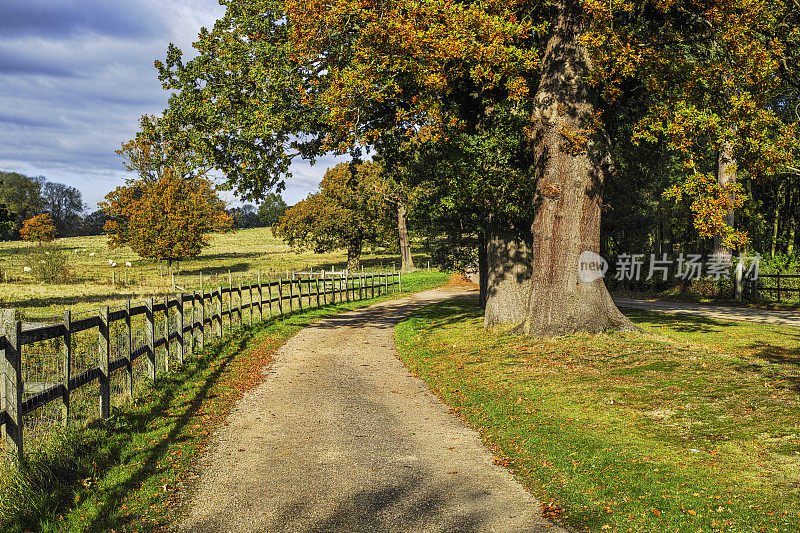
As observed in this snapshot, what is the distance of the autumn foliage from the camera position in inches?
2046

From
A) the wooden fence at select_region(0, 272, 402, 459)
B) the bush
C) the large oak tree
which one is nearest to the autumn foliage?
the bush

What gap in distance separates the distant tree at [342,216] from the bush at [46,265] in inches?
974

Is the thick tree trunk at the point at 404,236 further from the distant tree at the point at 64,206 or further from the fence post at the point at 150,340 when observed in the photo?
the distant tree at the point at 64,206

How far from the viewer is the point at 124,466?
6.87m

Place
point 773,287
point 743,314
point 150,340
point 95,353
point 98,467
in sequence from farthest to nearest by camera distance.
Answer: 1. point 773,287
2. point 743,314
3. point 150,340
4. point 95,353
5. point 98,467

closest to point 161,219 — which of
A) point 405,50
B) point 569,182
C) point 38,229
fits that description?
point 405,50

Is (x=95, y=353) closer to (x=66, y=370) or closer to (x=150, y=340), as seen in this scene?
(x=150, y=340)

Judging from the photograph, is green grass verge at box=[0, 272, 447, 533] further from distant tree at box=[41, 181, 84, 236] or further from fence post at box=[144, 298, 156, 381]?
distant tree at box=[41, 181, 84, 236]

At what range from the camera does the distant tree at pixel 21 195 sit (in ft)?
392

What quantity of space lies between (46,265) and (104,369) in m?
40.6

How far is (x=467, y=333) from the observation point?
17.8 metres

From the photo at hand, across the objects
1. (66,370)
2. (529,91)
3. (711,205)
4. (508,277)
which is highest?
(529,91)

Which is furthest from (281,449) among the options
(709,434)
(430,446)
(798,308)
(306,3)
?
(798,308)

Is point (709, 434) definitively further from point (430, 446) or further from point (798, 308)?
→ point (798, 308)
